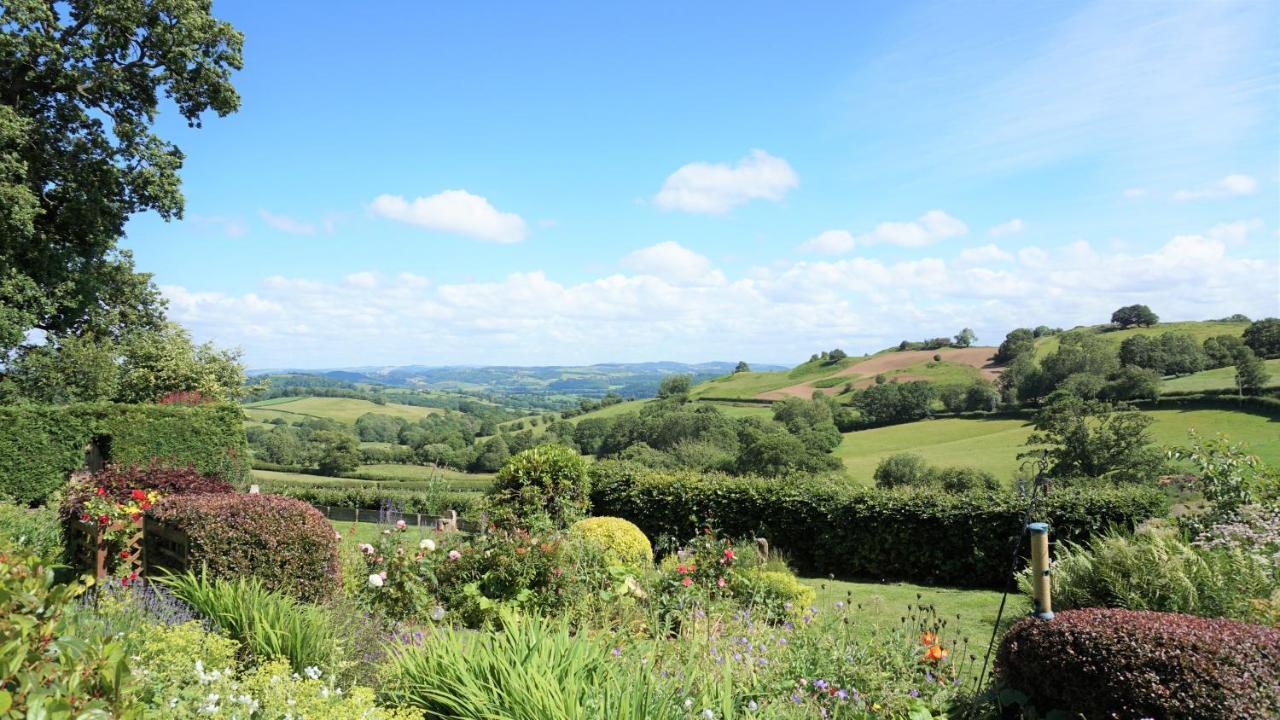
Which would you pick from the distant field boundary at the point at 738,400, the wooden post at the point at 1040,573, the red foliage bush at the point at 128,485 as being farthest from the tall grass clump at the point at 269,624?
the distant field boundary at the point at 738,400

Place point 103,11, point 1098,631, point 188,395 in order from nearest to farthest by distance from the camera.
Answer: point 1098,631 → point 103,11 → point 188,395

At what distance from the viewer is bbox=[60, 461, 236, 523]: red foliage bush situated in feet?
24.0

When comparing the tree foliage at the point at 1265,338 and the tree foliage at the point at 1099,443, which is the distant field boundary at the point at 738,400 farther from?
the tree foliage at the point at 1099,443

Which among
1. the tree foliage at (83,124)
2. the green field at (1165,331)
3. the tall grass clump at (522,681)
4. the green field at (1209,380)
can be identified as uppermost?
the tree foliage at (83,124)

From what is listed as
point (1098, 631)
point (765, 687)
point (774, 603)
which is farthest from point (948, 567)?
point (765, 687)

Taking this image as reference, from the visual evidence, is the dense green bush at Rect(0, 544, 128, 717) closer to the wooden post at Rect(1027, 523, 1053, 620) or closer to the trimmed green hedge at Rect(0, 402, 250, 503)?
the wooden post at Rect(1027, 523, 1053, 620)

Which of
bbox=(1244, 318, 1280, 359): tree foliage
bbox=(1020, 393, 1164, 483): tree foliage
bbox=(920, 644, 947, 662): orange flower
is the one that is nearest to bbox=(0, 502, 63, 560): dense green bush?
bbox=(920, 644, 947, 662): orange flower

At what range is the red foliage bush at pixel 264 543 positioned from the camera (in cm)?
568

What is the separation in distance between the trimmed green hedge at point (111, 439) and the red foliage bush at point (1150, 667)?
1686cm

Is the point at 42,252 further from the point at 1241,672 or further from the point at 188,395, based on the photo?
the point at 1241,672

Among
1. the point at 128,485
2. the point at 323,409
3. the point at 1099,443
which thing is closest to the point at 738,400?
the point at 1099,443

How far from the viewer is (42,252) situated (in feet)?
53.6

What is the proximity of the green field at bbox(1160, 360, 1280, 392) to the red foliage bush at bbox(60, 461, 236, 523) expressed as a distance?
5085 cm

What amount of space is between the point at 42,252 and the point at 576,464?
563 inches
